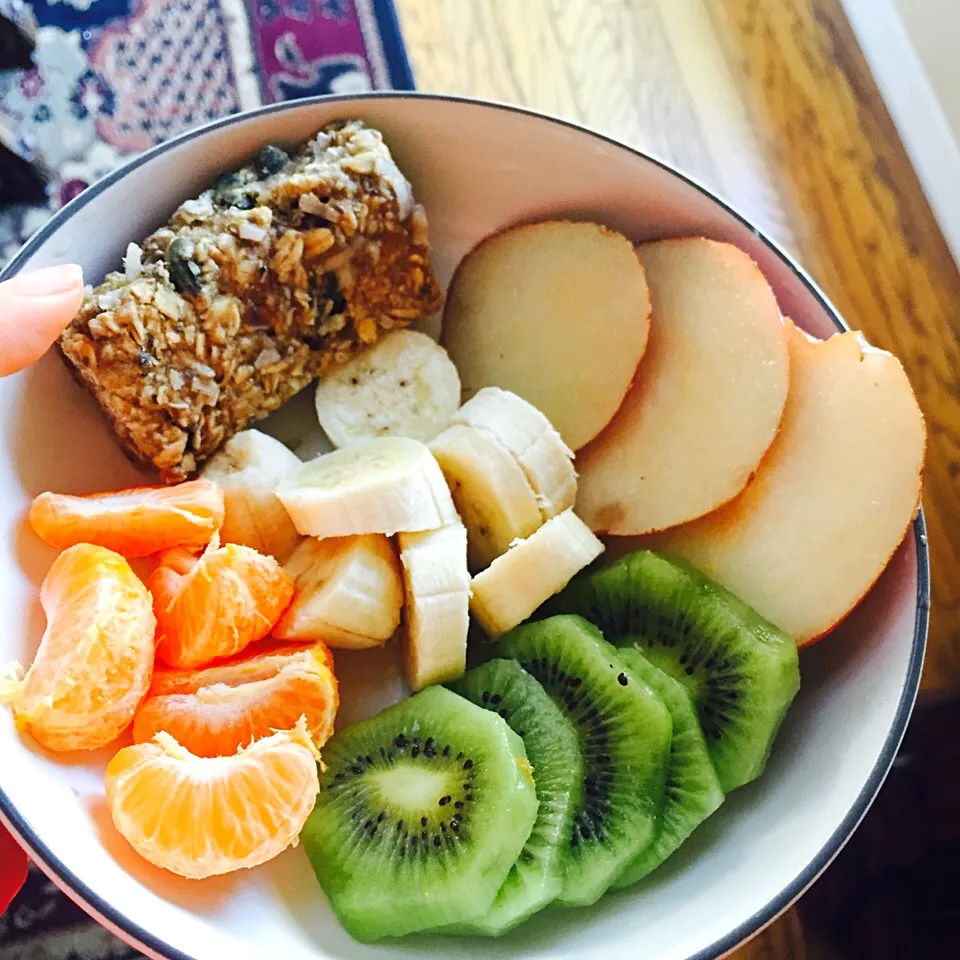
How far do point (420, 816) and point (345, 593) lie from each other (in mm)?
236

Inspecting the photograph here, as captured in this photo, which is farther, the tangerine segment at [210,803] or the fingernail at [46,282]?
the fingernail at [46,282]

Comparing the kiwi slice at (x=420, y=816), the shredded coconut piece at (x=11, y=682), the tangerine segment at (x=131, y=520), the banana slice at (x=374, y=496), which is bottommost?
the kiwi slice at (x=420, y=816)

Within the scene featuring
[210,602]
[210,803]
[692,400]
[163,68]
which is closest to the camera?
[210,803]

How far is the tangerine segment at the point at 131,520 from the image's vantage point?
3.22 ft

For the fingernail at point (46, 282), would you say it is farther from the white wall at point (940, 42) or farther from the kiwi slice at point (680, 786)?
the white wall at point (940, 42)

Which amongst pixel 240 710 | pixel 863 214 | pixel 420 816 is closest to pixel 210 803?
pixel 240 710

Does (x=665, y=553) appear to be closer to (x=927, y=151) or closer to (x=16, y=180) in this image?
(x=927, y=151)

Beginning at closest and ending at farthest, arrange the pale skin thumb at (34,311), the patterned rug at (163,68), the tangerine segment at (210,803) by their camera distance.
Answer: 1. the tangerine segment at (210,803)
2. the pale skin thumb at (34,311)
3. the patterned rug at (163,68)

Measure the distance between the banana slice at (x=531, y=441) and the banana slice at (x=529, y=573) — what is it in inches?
2.0

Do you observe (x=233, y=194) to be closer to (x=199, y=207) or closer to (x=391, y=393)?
(x=199, y=207)

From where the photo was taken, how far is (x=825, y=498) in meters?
1.09

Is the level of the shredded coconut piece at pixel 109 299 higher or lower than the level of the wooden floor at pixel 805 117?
lower

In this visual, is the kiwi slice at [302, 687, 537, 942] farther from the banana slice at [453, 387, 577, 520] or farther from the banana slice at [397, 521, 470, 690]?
the banana slice at [453, 387, 577, 520]

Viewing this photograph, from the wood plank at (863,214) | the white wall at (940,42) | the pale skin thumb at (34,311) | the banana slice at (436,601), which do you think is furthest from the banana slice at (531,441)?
the white wall at (940,42)
